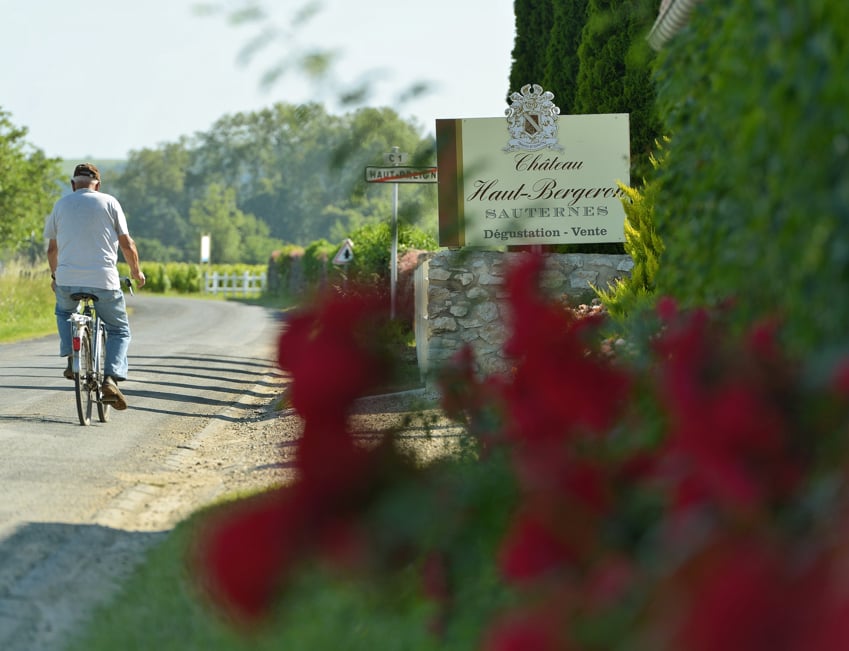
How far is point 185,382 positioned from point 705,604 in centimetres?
1146

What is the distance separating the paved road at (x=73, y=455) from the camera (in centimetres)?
432

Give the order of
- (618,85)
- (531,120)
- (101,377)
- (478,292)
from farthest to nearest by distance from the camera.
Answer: (618,85) < (531,120) < (478,292) < (101,377)

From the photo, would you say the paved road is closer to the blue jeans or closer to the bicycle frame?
the bicycle frame

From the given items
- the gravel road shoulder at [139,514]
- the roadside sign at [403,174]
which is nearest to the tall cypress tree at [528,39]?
the gravel road shoulder at [139,514]

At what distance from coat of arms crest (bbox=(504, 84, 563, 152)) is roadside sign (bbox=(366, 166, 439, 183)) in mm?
7158

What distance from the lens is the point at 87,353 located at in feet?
28.3

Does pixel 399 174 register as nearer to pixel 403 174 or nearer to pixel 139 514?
pixel 403 174

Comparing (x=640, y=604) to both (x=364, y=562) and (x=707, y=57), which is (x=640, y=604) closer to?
(x=364, y=562)

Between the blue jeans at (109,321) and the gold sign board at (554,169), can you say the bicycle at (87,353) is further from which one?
the gold sign board at (554,169)

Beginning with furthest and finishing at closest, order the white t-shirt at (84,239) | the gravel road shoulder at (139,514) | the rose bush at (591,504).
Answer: the white t-shirt at (84,239), the gravel road shoulder at (139,514), the rose bush at (591,504)

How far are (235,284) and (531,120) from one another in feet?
179

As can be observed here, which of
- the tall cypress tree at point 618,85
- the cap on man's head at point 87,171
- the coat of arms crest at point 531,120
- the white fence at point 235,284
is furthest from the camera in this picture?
the white fence at point 235,284

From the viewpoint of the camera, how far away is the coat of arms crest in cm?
1080

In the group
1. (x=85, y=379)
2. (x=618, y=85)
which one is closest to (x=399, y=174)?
(x=85, y=379)
